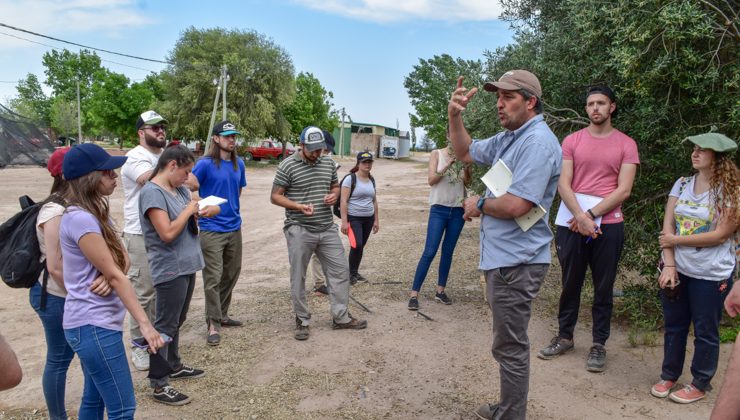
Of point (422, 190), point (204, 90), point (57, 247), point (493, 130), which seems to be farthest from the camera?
point (204, 90)

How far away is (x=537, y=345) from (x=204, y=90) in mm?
33052

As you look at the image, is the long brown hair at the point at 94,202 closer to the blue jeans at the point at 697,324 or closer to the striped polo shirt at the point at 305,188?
the striped polo shirt at the point at 305,188

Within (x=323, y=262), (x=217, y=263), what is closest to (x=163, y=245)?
(x=217, y=263)

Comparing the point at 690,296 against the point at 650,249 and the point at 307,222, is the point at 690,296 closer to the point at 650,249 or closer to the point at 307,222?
the point at 650,249

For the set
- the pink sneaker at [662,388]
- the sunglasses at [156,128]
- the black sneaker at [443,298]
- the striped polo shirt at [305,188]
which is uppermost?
the sunglasses at [156,128]

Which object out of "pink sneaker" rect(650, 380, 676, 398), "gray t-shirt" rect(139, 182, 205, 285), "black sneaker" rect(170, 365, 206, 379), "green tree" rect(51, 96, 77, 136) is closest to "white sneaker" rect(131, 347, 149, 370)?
"black sneaker" rect(170, 365, 206, 379)

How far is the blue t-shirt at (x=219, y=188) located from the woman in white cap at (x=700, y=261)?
3734mm

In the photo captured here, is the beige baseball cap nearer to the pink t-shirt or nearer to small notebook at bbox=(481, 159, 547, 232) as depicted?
small notebook at bbox=(481, 159, 547, 232)

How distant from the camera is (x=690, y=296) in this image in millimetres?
3781

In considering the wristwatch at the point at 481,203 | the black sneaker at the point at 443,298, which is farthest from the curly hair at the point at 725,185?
the black sneaker at the point at 443,298

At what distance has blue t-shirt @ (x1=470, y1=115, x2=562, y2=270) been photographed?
2.99 meters

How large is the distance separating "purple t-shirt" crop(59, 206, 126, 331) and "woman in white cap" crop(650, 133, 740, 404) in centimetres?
372

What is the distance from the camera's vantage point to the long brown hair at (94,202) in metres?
2.65

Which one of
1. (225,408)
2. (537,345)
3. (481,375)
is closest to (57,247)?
(225,408)
